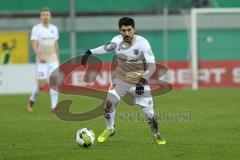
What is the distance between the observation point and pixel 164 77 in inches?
1191

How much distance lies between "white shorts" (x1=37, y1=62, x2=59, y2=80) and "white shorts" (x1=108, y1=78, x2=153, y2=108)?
7016 millimetres

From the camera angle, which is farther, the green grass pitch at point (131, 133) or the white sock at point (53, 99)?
the white sock at point (53, 99)

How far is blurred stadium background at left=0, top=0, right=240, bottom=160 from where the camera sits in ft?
40.2

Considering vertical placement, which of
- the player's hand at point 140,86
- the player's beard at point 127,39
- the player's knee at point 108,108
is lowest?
the player's knee at point 108,108

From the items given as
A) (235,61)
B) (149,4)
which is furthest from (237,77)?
(149,4)

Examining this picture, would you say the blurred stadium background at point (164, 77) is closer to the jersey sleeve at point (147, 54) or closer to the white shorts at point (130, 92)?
the white shorts at point (130, 92)

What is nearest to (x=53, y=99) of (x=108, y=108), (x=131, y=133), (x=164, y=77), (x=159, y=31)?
(x=131, y=133)

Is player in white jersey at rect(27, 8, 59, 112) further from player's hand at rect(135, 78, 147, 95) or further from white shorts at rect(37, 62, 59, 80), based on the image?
player's hand at rect(135, 78, 147, 95)

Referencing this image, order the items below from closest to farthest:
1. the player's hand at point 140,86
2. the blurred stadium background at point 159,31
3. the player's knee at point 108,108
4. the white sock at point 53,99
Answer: the player's hand at point 140,86 < the player's knee at point 108,108 < the white sock at point 53,99 < the blurred stadium background at point 159,31

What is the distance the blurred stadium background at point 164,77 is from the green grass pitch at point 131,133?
16 mm

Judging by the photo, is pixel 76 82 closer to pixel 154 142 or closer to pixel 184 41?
pixel 184 41

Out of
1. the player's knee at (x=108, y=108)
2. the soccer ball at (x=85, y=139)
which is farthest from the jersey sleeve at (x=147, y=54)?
the soccer ball at (x=85, y=139)

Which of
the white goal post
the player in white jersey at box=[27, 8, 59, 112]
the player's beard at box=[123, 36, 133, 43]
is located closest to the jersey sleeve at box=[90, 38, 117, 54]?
the player's beard at box=[123, 36, 133, 43]

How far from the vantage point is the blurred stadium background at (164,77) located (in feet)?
40.2
